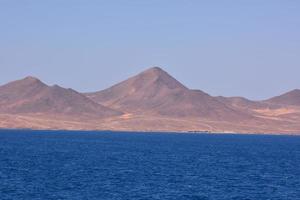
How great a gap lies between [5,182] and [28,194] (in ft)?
37.0

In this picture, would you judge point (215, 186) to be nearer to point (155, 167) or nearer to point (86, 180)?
point (86, 180)

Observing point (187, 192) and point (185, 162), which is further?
point (185, 162)

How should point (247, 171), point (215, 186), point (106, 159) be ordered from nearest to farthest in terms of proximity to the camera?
point (215, 186), point (247, 171), point (106, 159)

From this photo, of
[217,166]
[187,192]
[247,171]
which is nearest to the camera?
[187,192]

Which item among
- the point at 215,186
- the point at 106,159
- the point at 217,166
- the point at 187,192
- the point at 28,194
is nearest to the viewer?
the point at 28,194

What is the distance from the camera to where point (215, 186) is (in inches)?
3760

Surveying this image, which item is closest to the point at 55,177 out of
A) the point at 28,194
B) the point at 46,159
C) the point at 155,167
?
the point at 28,194

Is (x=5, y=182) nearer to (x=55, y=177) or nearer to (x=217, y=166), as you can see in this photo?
(x=55, y=177)

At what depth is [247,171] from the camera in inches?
4747

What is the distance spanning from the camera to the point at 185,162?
13900 cm

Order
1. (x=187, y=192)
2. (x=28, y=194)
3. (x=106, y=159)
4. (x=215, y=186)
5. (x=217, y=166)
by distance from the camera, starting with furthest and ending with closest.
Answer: (x=106, y=159)
(x=217, y=166)
(x=215, y=186)
(x=187, y=192)
(x=28, y=194)

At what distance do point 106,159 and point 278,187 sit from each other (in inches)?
2036

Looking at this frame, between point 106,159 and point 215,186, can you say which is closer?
point 215,186

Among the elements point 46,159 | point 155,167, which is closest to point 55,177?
point 155,167
